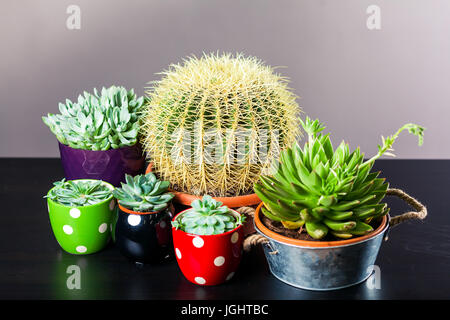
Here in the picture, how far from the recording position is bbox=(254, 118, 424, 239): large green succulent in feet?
2.23

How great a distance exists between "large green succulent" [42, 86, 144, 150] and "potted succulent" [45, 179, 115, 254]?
107 millimetres

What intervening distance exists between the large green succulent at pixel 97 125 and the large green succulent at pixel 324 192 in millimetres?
312

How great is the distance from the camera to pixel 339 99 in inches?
66.7

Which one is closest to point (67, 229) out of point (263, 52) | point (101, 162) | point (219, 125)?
point (101, 162)

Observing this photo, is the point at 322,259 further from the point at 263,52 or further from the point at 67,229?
the point at 263,52

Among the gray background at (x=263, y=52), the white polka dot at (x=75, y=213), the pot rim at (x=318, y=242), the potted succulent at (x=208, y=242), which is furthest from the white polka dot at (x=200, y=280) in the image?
the gray background at (x=263, y=52)

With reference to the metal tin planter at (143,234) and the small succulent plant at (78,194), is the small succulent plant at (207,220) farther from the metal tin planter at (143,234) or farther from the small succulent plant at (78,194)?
the small succulent plant at (78,194)

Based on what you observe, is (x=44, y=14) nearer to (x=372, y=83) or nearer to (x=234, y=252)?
(x=372, y=83)

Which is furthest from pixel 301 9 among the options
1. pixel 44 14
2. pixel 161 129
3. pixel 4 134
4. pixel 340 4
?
pixel 4 134

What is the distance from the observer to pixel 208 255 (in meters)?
0.73

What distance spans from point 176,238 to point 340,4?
1093 millimetres

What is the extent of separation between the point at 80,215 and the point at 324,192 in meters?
0.36

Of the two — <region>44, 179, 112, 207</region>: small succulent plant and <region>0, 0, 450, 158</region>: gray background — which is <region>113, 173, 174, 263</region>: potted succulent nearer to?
<region>44, 179, 112, 207</region>: small succulent plant

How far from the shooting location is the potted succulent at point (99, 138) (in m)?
0.92
